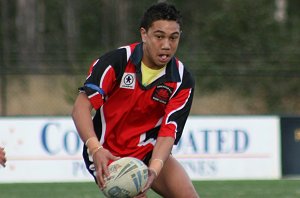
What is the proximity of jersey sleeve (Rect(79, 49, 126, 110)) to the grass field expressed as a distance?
17.5 feet

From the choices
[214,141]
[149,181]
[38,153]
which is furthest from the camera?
[214,141]

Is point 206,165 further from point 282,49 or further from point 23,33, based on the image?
point 23,33

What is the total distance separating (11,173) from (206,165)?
3.01 metres

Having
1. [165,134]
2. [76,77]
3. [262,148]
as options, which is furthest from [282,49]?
[165,134]

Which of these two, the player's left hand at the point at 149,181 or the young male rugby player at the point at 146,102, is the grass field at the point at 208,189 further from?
the player's left hand at the point at 149,181

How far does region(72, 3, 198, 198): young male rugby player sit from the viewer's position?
5.96 meters

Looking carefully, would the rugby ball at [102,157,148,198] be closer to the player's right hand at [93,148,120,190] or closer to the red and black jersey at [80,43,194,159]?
the player's right hand at [93,148,120,190]

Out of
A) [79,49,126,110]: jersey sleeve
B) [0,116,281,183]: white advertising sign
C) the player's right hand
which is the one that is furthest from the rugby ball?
[0,116,281,183]: white advertising sign

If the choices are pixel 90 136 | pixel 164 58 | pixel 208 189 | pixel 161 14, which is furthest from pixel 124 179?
pixel 208 189

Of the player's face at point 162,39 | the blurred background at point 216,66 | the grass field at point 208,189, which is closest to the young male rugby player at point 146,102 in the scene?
the player's face at point 162,39

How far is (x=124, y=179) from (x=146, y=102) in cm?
83

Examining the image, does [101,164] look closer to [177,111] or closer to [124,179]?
[124,179]

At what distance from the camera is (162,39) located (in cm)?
594

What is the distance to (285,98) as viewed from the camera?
19609 millimetres
